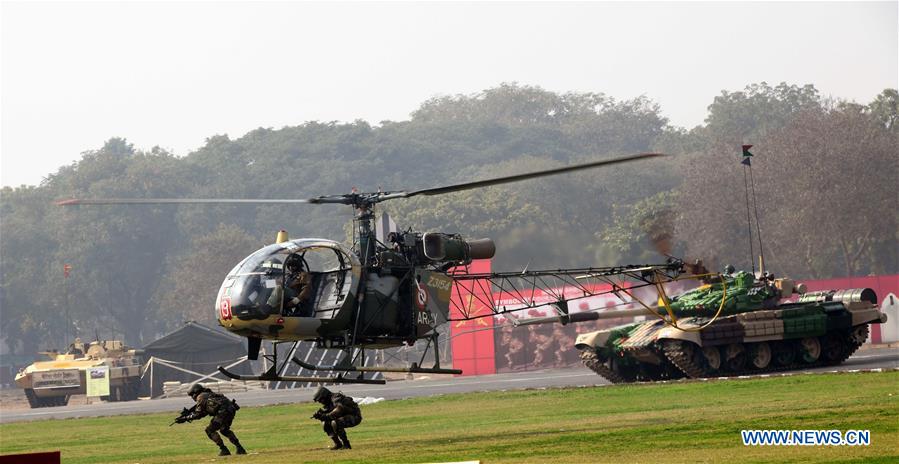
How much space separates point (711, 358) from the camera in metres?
37.1

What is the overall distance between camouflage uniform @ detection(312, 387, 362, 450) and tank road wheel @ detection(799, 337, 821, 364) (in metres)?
19.9

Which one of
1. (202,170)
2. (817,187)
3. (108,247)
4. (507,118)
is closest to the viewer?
(817,187)

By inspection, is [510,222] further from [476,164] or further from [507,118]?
[507,118]

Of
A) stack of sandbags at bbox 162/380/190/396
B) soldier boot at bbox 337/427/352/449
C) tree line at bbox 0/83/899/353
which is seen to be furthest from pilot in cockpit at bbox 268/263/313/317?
stack of sandbags at bbox 162/380/190/396

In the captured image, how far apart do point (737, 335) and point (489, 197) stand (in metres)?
51.6

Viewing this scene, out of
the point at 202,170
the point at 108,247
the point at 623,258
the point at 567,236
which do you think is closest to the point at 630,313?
the point at 567,236

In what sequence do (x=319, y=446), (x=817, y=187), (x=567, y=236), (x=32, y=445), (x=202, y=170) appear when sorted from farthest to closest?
(x=202, y=170), (x=817, y=187), (x=567, y=236), (x=32, y=445), (x=319, y=446)

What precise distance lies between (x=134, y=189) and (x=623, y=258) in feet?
221

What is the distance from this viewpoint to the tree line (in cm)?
7431

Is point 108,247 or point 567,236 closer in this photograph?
point 567,236

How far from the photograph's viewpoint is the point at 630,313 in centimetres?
3206

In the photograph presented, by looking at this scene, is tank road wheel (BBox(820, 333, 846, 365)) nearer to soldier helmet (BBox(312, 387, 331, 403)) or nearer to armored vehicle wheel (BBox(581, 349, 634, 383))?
armored vehicle wheel (BBox(581, 349, 634, 383))

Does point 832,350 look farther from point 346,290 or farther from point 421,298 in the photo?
point 346,290

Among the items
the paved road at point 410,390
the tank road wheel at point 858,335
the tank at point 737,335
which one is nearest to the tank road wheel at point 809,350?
the tank at point 737,335
